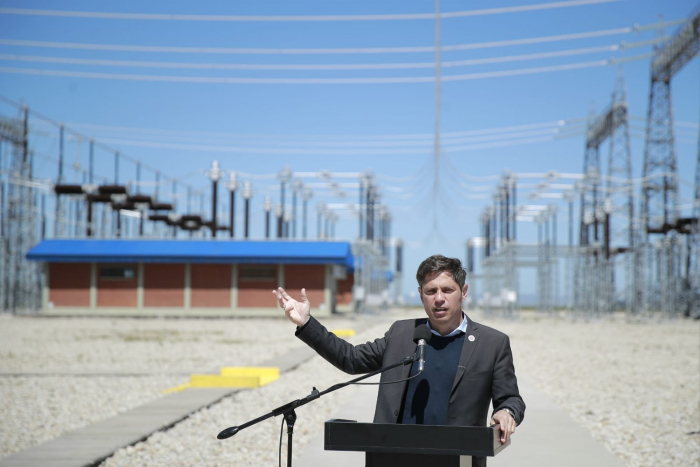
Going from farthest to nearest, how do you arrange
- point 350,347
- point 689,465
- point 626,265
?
1. point 626,265
2. point 689,465
3. point 350,347

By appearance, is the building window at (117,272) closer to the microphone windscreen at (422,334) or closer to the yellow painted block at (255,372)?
the yellow painted block at (255,372)

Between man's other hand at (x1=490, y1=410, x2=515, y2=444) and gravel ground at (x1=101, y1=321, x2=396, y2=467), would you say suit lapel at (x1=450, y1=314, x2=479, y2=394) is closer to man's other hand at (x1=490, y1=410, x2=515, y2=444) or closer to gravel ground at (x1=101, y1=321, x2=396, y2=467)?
man's other hand at (x1=490, y1=410, x2=515, y2=444)

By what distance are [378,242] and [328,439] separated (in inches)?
2186

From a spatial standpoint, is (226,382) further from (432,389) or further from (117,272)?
(117,272)

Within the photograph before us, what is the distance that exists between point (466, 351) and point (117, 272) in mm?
36997

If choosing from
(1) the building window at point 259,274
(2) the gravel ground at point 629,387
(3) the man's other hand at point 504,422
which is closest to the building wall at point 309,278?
(1) the building window at point 259,274

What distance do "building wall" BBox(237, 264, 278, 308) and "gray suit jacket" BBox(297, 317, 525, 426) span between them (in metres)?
34.2

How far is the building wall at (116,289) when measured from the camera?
3781 centimetres

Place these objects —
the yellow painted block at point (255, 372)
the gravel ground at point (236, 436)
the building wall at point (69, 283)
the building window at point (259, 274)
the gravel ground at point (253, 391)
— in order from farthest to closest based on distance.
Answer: the building window at point (259, 274), the building wall at point (69, 283), the yellow painted block at point (255, 372), the gravel ground at point (253, 391), the gravel ground at point (236, 436)

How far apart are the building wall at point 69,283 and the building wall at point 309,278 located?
10162mm

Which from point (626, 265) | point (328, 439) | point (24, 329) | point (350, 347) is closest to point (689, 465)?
point (350, 347)

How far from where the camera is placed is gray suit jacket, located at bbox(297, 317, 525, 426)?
10.9ft

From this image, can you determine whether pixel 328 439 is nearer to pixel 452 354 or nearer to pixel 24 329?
pixel 452 354

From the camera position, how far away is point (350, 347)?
145 inches
